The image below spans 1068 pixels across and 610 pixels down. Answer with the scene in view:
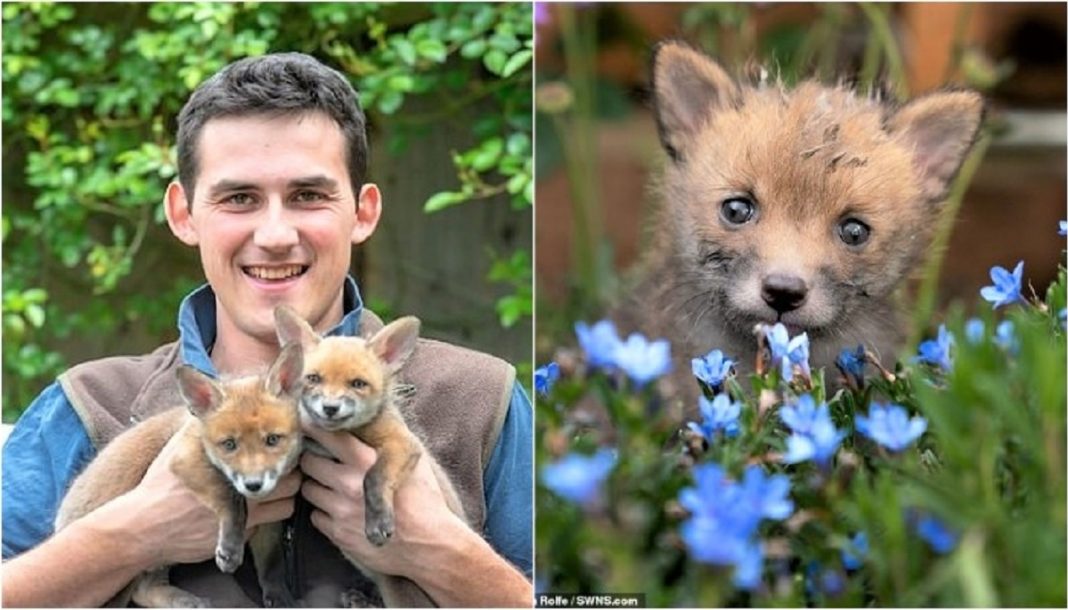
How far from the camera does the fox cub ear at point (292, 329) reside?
8.30 feet

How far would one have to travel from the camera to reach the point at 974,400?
74.0 inches

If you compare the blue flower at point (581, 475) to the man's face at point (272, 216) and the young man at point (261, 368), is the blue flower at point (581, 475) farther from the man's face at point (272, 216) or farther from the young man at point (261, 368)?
the man's face at point (272, 216)

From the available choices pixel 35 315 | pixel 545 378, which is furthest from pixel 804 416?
pixel 35 315

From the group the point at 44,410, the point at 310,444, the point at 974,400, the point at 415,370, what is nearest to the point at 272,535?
the point at 310,444

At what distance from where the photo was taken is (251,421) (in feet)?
7.89

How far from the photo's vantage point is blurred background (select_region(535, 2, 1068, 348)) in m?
4.14

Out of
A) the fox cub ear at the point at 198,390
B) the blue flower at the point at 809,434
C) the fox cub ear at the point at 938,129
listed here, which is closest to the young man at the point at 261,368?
the fox cub ear at the point at 198,390

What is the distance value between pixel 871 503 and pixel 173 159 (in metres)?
1.60

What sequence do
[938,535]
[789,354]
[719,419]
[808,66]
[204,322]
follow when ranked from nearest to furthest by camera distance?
[938,535] → [719,419] → [789,354] → [204,322] → [808,66]

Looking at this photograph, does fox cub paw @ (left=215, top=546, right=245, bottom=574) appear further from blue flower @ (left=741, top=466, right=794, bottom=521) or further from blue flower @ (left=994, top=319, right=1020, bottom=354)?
blue flower @ (left=994, top=319, right=1020, bottom=354)

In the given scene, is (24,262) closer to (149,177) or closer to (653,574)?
(149,177)

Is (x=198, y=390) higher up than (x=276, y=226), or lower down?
lower down

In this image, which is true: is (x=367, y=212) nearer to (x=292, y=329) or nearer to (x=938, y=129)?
(x=292, y=329)

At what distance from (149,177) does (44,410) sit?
53 centimetres
